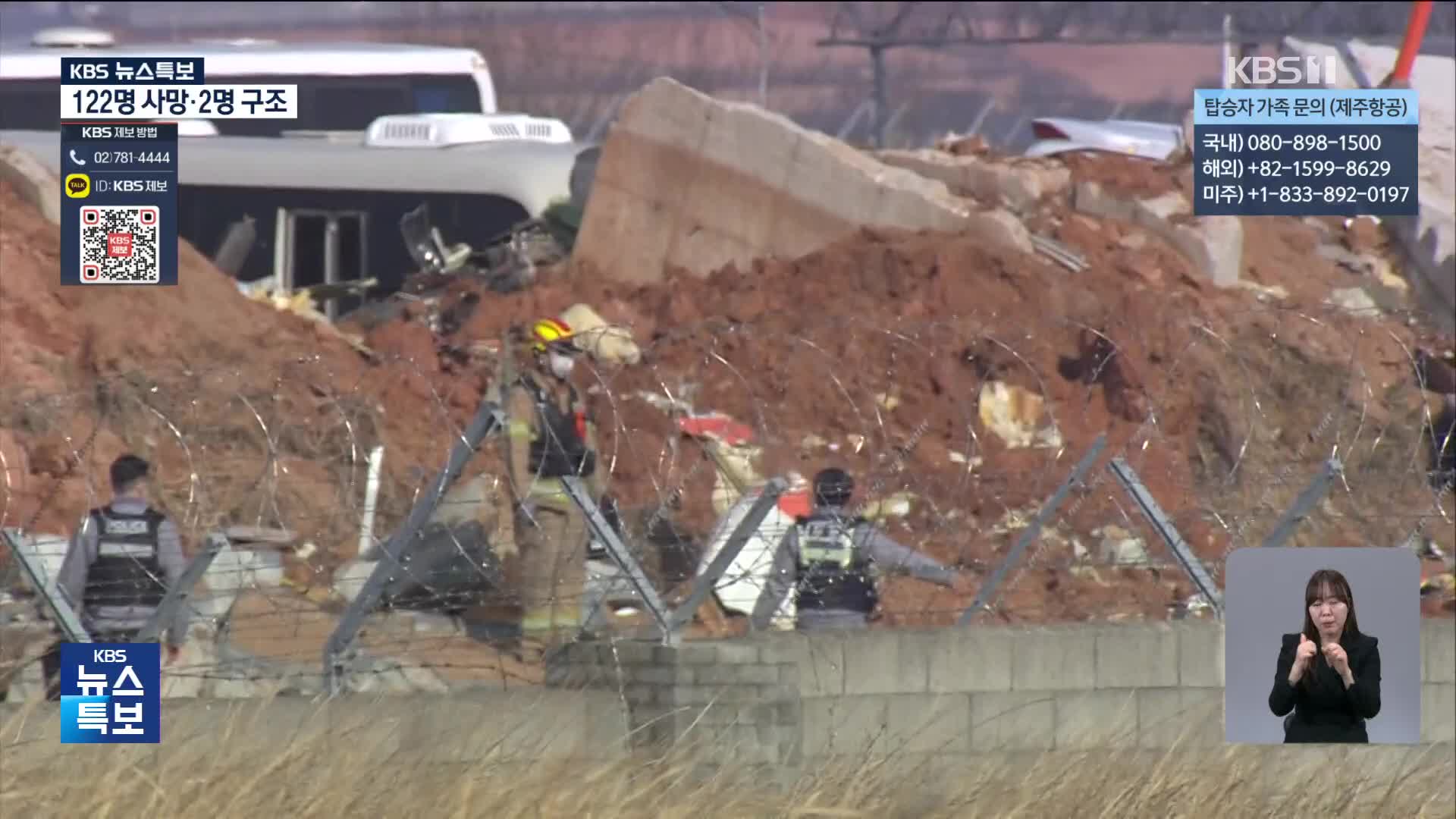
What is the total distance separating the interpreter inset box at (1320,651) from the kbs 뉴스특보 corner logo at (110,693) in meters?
2.81

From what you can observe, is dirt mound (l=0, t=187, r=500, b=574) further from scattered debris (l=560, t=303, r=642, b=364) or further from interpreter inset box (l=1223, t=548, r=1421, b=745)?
interpreter inset box (l=1223, t=548, r=1421, b=745)

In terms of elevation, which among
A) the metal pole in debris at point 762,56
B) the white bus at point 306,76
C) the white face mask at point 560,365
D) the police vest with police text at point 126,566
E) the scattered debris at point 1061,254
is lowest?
the police vest with police text at point 126,566

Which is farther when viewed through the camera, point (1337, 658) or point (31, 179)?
point (31, 179)

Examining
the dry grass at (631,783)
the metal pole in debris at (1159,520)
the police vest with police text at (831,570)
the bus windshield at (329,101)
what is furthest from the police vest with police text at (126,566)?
the metal pole in debris at (1159,520)

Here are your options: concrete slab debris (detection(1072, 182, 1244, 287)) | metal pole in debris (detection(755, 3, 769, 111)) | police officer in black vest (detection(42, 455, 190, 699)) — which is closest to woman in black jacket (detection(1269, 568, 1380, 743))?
police officer in black vest (detection(42, 455, 190, 699))

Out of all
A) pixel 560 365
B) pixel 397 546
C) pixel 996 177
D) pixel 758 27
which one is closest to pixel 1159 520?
pixel 397 546

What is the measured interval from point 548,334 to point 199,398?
1991mm

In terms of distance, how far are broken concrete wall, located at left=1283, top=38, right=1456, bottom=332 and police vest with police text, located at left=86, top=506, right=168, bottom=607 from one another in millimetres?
8220

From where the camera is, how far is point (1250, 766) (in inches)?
297

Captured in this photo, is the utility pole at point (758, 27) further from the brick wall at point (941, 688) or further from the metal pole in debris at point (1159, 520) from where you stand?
the metal pole in debris at point (1159, 520)

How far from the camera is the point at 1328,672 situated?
602 centimetres

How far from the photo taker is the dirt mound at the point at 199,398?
438 inches

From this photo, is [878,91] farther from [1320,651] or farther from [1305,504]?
[1320,651]

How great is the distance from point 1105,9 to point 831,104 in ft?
31.5
